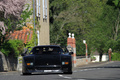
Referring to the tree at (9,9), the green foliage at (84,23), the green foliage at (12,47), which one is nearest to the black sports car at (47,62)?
the tree at (9,9)

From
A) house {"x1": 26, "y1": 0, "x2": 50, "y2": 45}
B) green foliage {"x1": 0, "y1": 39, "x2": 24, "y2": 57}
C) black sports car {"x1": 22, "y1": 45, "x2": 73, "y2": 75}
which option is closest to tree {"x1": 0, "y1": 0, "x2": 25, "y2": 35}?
green foliage {"x1": 0, "y1": 39, "x2": 24, "y2": 57}

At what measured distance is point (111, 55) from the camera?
71688mm

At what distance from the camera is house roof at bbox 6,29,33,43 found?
31.6 m

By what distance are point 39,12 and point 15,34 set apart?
706 cm

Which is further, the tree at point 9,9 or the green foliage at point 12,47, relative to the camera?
the green foliage at point 12,47

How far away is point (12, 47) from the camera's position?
2952 centimetres

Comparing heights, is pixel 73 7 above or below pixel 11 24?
above

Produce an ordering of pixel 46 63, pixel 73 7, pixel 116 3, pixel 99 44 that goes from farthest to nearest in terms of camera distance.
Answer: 1. pixel 99 44
2. pixel 73 7
3. pixel 116 3
4. pixel 46 63

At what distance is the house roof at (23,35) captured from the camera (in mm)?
31641

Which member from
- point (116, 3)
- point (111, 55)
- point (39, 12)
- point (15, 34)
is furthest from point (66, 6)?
point (116, 3)

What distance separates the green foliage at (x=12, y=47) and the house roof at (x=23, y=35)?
1162 millimetres

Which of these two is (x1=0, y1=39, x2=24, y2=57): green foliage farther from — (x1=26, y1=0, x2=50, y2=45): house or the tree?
(x1=26, y1=0, x2=50, y2=45): house

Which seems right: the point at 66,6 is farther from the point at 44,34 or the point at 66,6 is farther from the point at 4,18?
the point at 4,18

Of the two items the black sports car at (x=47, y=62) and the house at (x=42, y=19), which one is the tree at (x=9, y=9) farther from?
the house at (x=42, y=19)
